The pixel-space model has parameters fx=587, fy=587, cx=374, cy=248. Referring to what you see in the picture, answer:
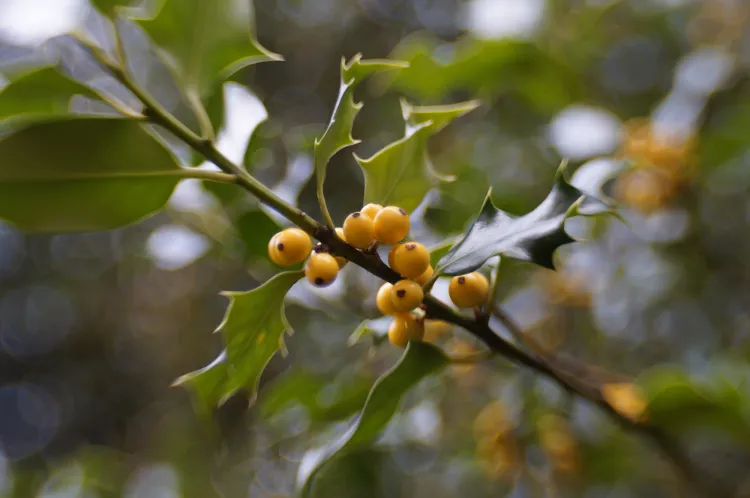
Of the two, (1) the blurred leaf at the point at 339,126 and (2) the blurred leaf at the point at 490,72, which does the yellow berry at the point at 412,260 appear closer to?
(1) the blurred leaf at the point at 339,126

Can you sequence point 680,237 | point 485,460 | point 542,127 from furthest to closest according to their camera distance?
point 542,127 < point 680,237 < point 485,460

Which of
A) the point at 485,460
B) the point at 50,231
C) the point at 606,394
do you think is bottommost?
the point at 485,460

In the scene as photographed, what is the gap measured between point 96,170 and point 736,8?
2046 mm

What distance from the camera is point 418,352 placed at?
640mm

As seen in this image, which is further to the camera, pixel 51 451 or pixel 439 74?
pixel 51 451

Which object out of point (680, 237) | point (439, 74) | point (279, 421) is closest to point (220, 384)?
point (279, 421)

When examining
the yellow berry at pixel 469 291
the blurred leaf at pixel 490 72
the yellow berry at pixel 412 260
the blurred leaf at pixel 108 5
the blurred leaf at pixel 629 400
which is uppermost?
the blurred leaf at pixel 108 5

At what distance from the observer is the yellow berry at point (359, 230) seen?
56cm

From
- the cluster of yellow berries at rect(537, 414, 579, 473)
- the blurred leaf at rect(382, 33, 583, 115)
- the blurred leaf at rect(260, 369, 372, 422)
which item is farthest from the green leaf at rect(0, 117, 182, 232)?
the cluster of yellow berries at rect(537, 414, 579, 473)

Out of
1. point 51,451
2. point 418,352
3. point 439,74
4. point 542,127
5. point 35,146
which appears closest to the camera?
point 35,146

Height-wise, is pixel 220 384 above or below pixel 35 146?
below

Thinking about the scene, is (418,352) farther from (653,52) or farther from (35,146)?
(653,52)

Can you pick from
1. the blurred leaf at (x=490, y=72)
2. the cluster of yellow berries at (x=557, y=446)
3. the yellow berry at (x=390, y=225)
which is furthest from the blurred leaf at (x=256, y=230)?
the cluster of yellow berries at (x=557, y=446)

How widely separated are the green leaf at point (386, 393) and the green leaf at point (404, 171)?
0.17 meters
